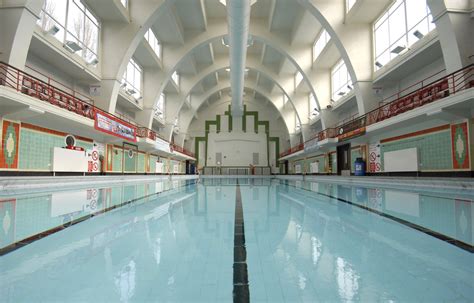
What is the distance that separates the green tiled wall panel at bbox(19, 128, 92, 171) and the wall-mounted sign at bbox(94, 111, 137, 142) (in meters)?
1.98

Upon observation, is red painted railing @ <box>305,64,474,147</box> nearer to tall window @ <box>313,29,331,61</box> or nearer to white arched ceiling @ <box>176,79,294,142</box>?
tall window @ <box>313,29,331,61</box>

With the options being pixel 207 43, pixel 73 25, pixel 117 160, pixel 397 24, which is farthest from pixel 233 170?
pixel 73 25

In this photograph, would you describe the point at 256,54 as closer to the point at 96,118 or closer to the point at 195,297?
the point at 96,118

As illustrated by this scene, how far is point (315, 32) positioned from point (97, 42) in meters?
16.0

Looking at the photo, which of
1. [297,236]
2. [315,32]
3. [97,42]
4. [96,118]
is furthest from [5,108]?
[315,32]

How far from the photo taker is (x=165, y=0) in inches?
643

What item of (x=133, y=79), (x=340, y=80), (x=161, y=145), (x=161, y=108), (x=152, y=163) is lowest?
(x=152, y=163)

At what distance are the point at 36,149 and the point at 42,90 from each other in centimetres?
261

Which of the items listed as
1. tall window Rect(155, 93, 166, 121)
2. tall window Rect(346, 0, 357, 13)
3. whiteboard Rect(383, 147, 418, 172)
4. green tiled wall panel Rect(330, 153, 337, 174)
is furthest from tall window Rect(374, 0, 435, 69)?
tall window Rect(155, 93, 166, 121)

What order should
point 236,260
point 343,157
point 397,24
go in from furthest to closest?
point 343,157, point 397,24, point 236,260

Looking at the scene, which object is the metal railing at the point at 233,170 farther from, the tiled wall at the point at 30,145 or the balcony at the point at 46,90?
the tiled wall at the point at 30,145

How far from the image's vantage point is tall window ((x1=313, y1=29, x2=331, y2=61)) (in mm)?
21922

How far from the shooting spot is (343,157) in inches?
925

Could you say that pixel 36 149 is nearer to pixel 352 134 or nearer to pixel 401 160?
pixel 352 134
